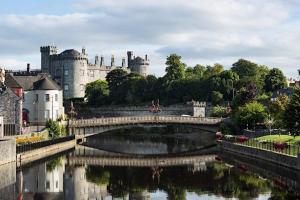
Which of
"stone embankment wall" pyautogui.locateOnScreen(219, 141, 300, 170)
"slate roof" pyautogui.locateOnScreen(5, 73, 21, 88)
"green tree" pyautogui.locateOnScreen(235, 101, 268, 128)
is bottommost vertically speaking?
"stone embankment wall" pyautogui.locateOnScreen(219, 141, 300, 170)

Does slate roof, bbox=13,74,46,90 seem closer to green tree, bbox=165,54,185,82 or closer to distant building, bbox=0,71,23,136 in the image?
distant building, bbox=0,71,23,136

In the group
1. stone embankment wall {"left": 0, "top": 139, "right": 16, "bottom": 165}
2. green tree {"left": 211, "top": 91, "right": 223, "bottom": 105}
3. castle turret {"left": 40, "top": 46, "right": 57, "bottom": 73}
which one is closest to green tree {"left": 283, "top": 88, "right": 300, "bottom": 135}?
stone embankment wall {"left": 0, "top": 139, "right": 16, "bottom": 165}

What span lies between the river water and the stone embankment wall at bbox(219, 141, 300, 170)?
0.83 m

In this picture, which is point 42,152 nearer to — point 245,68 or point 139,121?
point 139,121

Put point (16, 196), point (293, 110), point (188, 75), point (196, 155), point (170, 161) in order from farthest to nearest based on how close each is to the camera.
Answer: point (188, 75) < point (196, 155) < point (170, 161) < point (293, 110) < point (16, 196)

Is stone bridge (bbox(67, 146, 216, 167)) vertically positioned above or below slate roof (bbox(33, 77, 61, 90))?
below

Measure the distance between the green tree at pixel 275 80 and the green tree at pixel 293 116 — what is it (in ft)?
247

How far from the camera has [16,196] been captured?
44688 millimetres

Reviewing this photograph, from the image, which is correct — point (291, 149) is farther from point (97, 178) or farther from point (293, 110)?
point (97, 178)

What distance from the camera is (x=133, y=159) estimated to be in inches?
3066

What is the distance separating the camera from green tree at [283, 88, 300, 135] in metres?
64.6

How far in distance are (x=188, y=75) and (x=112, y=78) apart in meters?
20.0

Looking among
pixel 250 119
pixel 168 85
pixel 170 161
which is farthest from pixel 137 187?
pixel 168 85

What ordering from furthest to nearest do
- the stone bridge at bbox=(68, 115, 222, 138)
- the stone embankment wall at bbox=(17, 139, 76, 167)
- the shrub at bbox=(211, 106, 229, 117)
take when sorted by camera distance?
the shrub at bbox=(211, 106, 229, 117), the stone bridge at bbox=(68, 115, 222, 138), the stone embankment wall at bbox=(17, 139, 76, 167)
